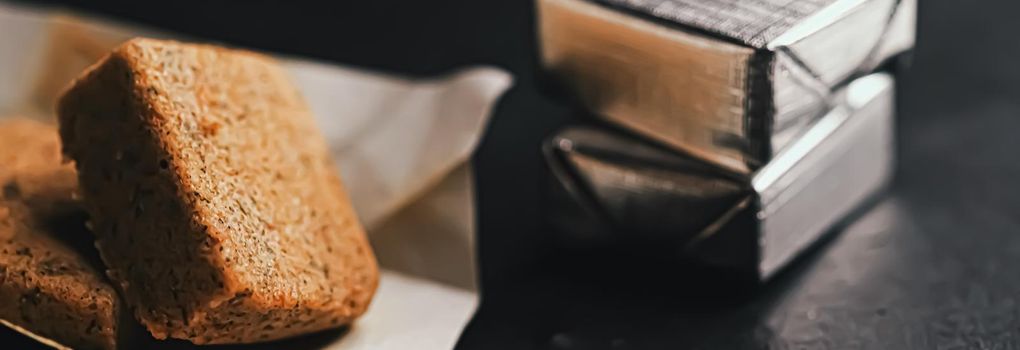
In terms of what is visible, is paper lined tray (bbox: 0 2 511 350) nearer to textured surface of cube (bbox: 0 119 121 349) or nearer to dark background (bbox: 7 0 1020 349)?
dark background (bbox: 7 0 1020 349)

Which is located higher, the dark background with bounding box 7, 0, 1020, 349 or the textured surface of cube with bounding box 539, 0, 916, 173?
the textured surface of cube with bounding box 539, 0, 916, 173

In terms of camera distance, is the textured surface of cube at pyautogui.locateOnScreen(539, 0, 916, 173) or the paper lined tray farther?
the paper lined tray

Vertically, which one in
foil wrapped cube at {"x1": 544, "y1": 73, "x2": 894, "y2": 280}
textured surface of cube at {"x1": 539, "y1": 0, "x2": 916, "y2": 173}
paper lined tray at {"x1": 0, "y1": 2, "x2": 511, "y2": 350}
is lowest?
paper lined tray at {"x1": 0, "y1": 2, "x2": 511, "y2": 350}

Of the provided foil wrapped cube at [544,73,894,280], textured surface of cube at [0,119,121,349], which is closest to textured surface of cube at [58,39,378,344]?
textured surface of cube at [0,119,121,349]

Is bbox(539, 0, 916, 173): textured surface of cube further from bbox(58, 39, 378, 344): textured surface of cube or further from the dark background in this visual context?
bbox(58, 39, 378, 344): textured surface of cube

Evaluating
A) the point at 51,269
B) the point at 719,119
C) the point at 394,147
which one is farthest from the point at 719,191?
the point at 51,269
